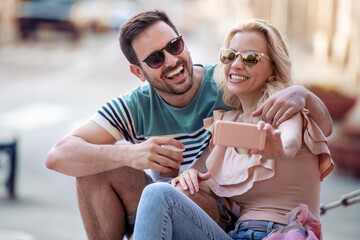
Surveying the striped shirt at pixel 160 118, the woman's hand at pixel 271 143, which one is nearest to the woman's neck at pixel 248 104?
the striped shirt at pixel 160 118

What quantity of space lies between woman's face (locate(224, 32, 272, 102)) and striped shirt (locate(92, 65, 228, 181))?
32 cm

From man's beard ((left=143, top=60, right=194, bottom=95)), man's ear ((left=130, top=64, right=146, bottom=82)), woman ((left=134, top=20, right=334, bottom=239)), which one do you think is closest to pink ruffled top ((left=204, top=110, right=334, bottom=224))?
woman ((left=134, top=20, right=334, bottom=239))

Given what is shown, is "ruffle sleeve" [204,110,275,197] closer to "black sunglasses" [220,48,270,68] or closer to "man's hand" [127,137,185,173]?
"man's hand" [127,137,185,173]

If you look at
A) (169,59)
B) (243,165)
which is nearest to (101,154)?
(169,59)

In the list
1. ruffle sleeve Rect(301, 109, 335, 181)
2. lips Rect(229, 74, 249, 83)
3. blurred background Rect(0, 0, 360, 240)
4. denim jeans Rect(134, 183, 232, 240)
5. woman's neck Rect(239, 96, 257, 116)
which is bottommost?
blurred background Rect(0, 0, 360, 240)

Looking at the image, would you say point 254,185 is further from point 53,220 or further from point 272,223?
point 53,220

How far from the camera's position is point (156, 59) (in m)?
3.14

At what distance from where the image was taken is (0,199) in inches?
278

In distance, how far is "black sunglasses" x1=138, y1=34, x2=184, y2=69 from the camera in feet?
10.3

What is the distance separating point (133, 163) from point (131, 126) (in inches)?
13.7

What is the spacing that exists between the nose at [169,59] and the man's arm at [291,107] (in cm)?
64

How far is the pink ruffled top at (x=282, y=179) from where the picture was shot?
8.41 ft

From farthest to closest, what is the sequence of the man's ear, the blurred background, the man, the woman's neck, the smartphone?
the blurred background, the man's ear, the man, the woman's neck, the smartphone

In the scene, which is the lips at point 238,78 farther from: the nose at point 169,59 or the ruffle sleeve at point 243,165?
the nose at point 169,59
